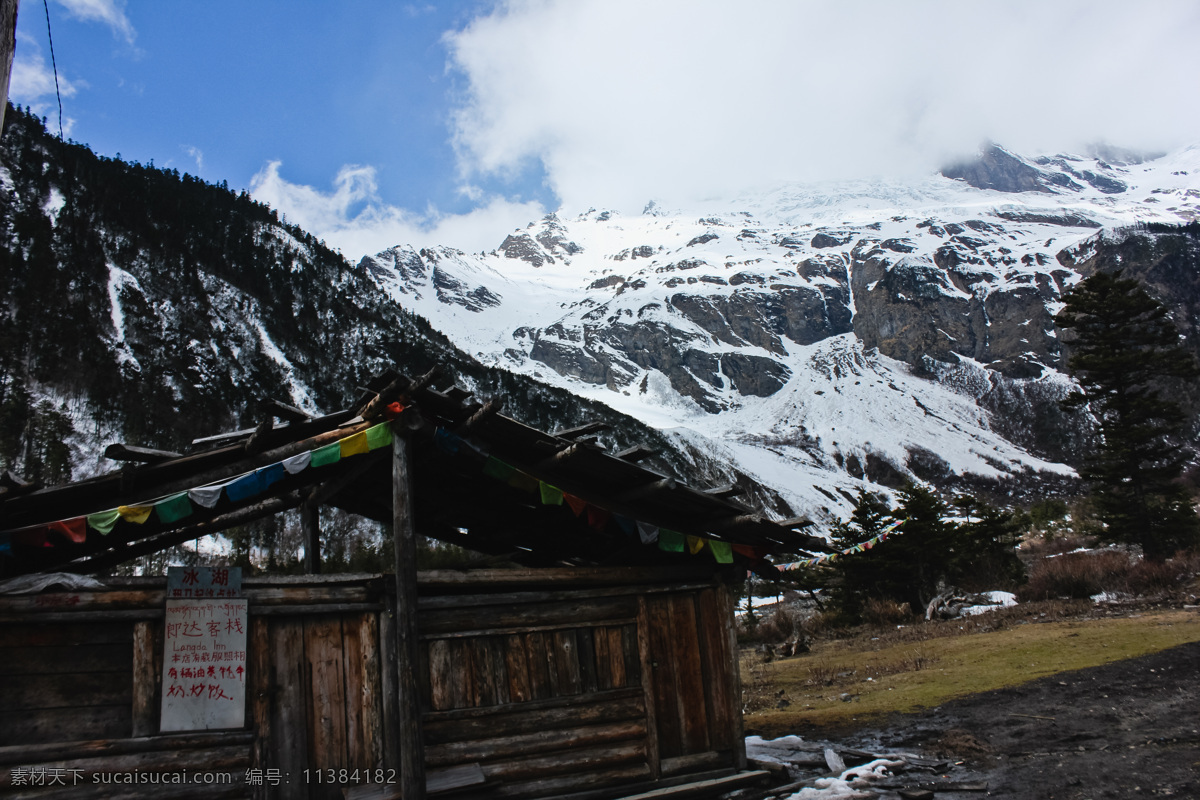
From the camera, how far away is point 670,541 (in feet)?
28.2

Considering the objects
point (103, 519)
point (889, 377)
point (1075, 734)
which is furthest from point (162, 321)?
point (889, 377)

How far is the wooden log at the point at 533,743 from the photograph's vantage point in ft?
24.6

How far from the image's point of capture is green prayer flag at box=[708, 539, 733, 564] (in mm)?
9078

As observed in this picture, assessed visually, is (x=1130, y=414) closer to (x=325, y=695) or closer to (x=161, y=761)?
(x=325, y=695)

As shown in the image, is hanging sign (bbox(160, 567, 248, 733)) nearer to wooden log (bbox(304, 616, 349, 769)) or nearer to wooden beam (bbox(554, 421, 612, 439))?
wooden log (bbox(304, 616, 349, 769))

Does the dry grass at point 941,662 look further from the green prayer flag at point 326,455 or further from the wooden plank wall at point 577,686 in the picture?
the green prayer flag at point 326,455

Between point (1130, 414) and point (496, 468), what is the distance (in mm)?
26198

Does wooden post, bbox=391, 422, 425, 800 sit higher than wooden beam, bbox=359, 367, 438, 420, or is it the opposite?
wooden beam, bbox=359, 367, 438, 420

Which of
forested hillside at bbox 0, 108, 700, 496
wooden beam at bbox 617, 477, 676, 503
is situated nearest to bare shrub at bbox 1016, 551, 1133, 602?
wooden beam at bbox 617, 477, 676, 503

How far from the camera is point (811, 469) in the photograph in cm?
11712

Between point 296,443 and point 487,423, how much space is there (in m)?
1.89

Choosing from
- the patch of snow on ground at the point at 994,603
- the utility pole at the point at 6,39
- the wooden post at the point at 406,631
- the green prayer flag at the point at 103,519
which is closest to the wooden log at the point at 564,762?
the wooden post at the point at 406,631

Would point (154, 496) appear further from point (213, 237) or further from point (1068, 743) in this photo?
point (213, 237)

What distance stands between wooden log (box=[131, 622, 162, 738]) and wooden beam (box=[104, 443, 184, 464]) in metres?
1.46
